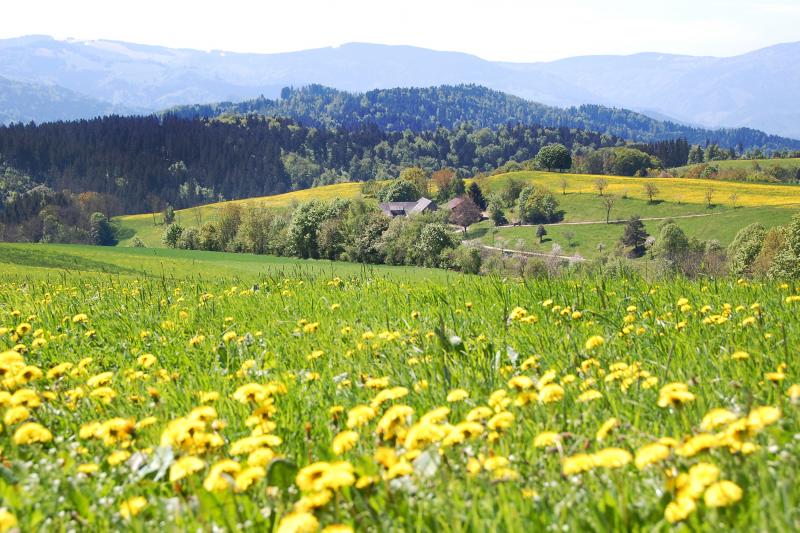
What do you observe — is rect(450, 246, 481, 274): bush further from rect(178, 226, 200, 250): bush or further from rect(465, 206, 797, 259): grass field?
rect(178, 226, 200, 250): bush

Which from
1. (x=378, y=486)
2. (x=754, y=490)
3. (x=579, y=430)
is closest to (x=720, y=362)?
(x=579, y=430)

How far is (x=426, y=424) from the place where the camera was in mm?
2229

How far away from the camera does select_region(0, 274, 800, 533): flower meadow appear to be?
1.98m

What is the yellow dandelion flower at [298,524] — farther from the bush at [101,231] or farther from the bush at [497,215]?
the bush at [101,231]

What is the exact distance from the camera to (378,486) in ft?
7.44

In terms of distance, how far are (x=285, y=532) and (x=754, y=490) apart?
4.55ft

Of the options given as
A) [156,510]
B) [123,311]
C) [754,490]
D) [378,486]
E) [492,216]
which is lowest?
[492,216]

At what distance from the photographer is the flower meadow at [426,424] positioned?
6.49 feet

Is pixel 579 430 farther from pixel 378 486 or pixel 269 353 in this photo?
pixel 269 353

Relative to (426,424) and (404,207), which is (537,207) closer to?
(404,207)

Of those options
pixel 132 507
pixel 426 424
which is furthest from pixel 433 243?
pixel 132 507

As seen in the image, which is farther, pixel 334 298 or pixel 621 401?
pixel 334 298

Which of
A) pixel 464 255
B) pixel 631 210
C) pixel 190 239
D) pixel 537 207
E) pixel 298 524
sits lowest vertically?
pixel 190 239

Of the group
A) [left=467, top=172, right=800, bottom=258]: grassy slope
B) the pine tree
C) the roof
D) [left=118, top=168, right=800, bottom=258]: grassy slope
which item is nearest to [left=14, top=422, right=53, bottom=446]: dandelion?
[left=118, top=168, right=800, bottom=258]: grassy slope
